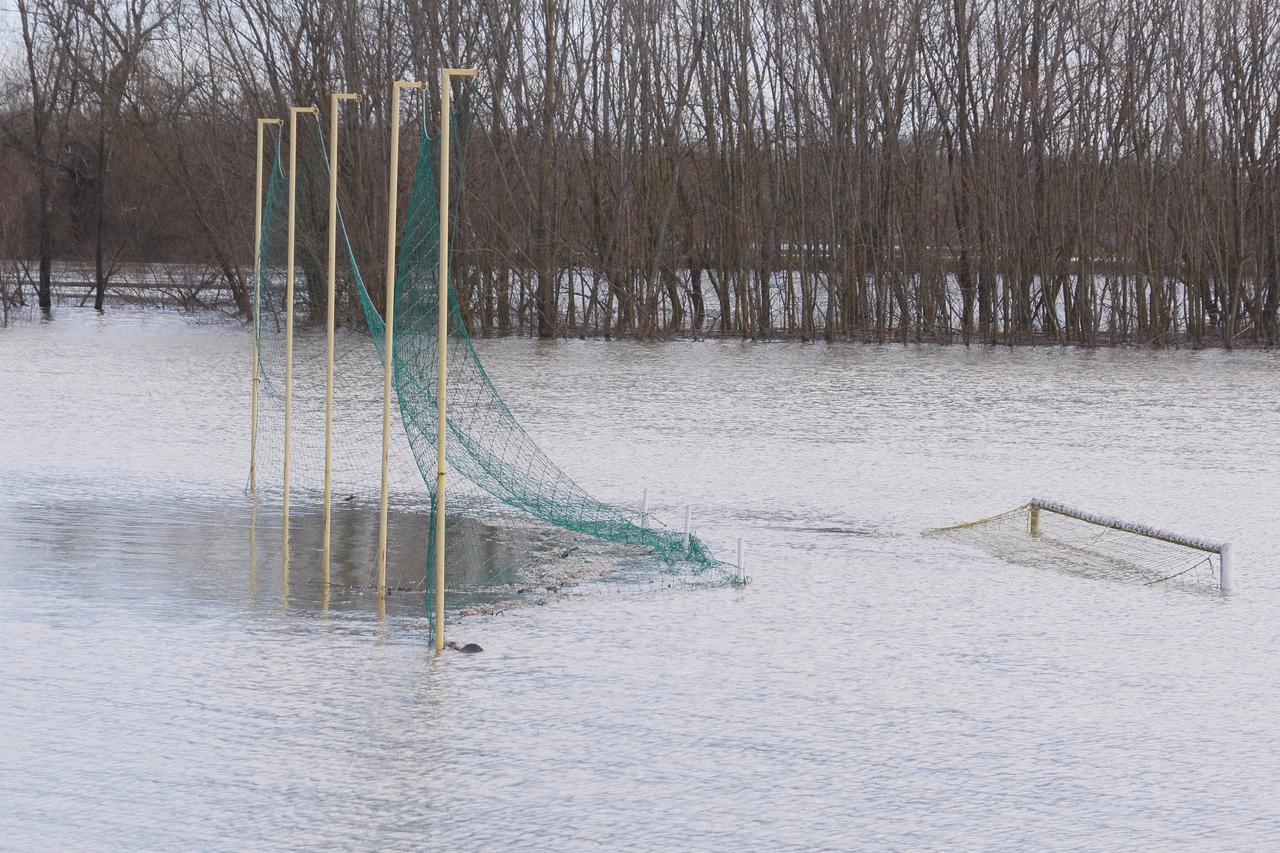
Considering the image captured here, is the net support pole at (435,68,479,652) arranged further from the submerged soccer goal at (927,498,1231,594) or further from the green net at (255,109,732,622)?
the submerged soccer goal at (927,498,1231,594)

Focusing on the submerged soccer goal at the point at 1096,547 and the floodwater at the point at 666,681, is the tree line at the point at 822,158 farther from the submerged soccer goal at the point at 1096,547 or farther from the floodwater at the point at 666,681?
the submerged soccer goal at the point at 1096,547

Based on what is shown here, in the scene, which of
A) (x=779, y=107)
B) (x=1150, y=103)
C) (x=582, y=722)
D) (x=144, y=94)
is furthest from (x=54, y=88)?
(x=582, y=722)

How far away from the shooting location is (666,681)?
644cm

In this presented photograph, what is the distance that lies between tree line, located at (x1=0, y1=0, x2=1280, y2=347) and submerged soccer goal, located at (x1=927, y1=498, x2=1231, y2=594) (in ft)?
66.4

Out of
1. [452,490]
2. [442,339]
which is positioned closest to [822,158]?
[452,490]

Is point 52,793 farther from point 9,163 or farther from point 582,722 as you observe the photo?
point 9,163

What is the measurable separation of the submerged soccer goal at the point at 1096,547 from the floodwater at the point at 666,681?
24 centimetres

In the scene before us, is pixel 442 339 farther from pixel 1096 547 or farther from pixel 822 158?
pixel 822 158

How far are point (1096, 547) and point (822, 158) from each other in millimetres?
23096

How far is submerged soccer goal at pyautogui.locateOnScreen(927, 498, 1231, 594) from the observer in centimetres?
880

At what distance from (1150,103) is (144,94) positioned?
2297 cm

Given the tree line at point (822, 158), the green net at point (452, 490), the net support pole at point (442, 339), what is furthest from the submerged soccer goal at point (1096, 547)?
the tree line at point (822, 158)

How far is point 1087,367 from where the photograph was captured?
81.2 feet

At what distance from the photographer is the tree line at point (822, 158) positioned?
30.6 metres
